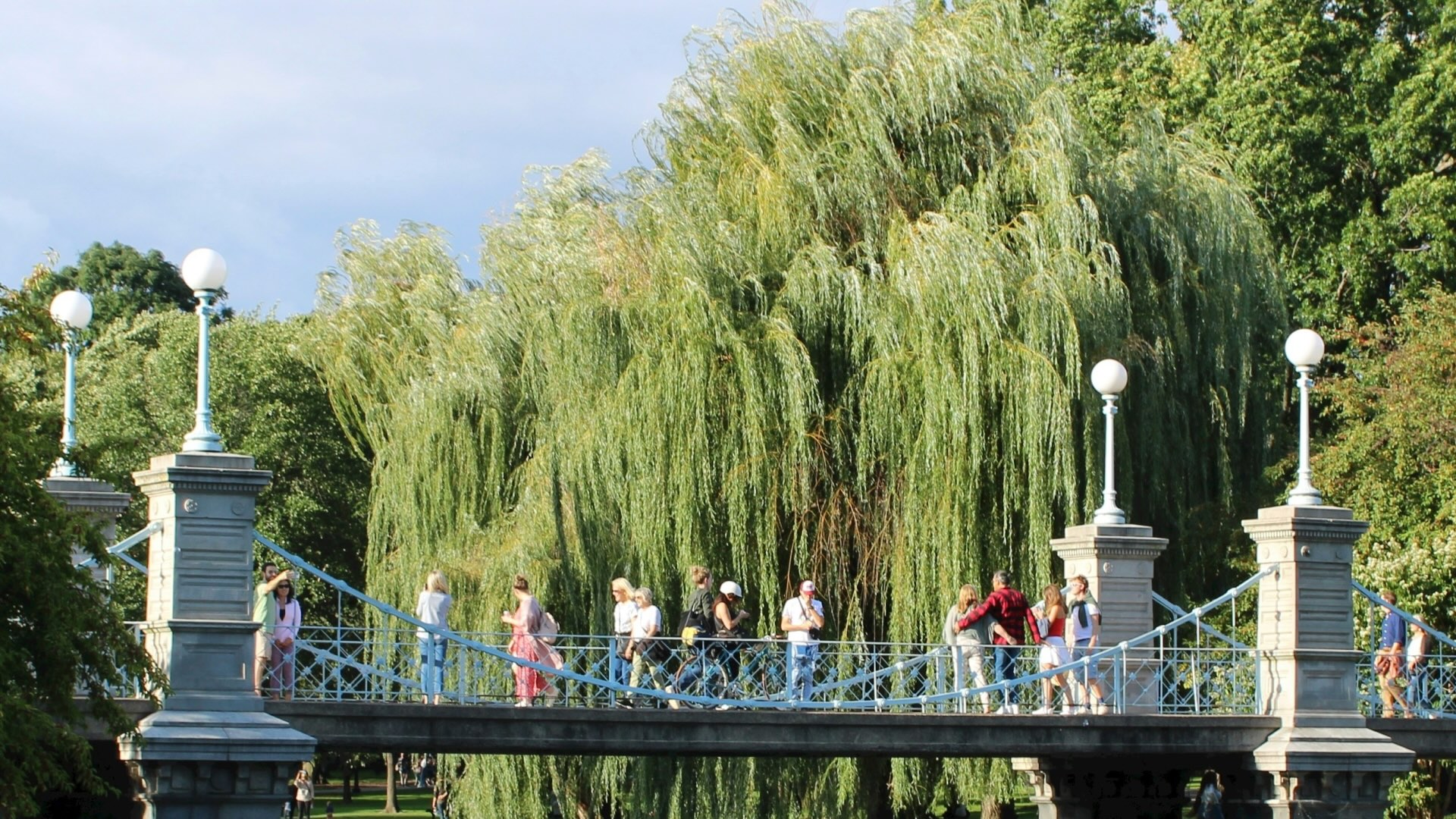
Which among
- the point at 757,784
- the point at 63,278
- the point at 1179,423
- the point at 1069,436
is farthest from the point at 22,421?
the point at 63,278

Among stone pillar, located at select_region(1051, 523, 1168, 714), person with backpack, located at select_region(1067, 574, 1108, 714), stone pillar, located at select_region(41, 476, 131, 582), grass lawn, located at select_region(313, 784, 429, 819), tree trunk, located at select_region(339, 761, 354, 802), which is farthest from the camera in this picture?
tree trunk, located at select_region(339, 761, 354, 802)

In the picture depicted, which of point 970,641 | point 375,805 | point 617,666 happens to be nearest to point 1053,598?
point 970,641

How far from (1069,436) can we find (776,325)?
11.4 ft

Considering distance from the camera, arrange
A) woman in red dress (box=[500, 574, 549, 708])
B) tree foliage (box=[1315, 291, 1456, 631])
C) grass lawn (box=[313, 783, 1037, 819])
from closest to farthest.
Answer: woman in red dress (box=[500, 574, 549, 708]), tree foliage (box=[1315, 291, 1456, 631]), grass lawn (box=[313, 783, 1037, 819])

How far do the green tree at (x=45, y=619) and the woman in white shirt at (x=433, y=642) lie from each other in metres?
3.12

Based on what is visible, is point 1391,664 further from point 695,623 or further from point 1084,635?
point 695,623

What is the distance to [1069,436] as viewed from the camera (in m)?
24.1

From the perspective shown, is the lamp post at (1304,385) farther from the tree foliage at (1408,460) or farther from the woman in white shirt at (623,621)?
the tree foliage at (1408,460)

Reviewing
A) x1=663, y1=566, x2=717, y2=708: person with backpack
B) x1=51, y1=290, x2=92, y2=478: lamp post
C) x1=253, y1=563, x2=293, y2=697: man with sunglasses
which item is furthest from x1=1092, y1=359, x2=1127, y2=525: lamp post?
x1=51, y1=290, x2=92, y2=478: lamp post

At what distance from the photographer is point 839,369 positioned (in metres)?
25.4

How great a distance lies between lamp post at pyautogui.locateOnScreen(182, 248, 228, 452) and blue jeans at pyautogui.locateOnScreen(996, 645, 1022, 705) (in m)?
7.35

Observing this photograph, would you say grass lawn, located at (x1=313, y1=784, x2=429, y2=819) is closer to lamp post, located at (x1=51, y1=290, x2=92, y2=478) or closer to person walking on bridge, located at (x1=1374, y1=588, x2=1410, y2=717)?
person walking on bridge, located at (x1=1374, y1=588, x2=1410, y2=717)

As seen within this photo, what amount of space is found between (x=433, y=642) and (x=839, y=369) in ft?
27.0

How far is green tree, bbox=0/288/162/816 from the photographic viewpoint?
1459cm
